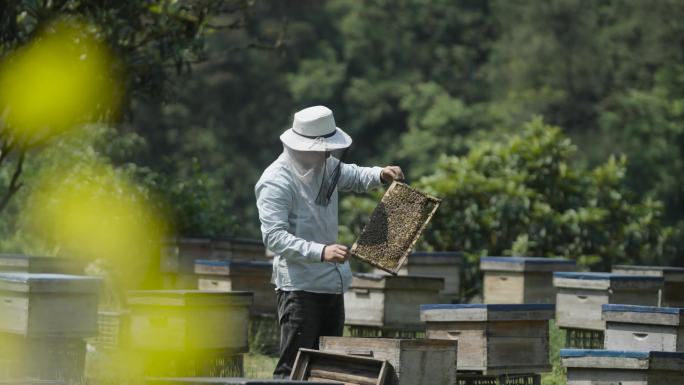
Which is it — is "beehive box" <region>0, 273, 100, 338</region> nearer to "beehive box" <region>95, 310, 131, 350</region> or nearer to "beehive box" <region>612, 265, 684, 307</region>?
"beehive box" <region>95, 310, 131, 350</region>

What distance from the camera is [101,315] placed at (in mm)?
10188

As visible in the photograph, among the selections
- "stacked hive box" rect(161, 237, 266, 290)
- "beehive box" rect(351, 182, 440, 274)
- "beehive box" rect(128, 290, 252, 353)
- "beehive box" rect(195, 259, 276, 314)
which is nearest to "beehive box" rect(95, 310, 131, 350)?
"beehive box" rect(128, 290, 252, 353)

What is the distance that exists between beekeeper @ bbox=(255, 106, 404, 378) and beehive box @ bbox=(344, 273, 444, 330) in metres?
3.83

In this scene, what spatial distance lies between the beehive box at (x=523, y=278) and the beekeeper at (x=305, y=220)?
5.25 metres

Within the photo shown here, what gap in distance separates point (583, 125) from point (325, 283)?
107 ft

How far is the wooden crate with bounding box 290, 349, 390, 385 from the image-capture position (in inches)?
237

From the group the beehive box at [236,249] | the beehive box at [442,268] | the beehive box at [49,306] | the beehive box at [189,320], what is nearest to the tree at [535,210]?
the beehive box at [442,268]

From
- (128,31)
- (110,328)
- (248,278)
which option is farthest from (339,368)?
(128,31)

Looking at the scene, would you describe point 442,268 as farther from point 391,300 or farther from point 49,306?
point 49,306

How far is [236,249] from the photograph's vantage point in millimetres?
13305

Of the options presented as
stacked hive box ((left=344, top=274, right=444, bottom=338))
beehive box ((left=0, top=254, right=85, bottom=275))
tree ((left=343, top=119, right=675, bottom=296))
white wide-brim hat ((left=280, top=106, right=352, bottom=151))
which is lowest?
stacked hive box ((left=344, top=274, right=444, bottom=338))

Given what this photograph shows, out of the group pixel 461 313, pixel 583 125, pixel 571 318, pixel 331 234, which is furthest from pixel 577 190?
pixel 583 125

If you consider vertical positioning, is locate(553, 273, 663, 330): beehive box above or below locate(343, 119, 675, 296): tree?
below

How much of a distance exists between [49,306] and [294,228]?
2470mm
